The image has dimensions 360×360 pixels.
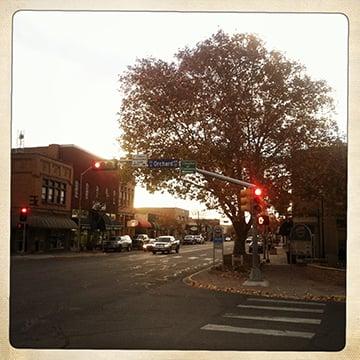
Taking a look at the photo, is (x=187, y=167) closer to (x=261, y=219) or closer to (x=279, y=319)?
(x=279, y=319)

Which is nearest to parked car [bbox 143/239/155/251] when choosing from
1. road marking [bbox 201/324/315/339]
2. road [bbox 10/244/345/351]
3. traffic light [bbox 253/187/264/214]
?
road [bbox 10/244/345/351]

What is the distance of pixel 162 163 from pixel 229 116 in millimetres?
3239

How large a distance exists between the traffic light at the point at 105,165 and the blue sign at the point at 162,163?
46cm

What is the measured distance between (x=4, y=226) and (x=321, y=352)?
2.84 m

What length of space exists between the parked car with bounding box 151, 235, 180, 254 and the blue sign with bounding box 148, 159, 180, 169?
14.7 meters

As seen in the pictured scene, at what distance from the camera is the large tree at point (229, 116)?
27.9ft

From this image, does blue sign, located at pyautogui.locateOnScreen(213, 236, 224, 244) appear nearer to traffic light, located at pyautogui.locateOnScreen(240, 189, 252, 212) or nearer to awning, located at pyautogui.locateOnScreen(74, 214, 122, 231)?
awning, located at pyautogui.locateOnScreen(74, 214, 122, 231)

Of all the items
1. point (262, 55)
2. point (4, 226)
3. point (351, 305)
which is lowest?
point (351, 305)

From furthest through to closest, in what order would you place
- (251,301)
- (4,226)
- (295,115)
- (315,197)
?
1. (315,197)
2. (295,115)
3. (251,301)
4. (4,226)

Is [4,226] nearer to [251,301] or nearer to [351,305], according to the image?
[351,305]

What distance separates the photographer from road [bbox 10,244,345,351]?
185 inches

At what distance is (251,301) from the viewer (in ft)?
26.1

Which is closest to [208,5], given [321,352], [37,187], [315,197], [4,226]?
[4,226]

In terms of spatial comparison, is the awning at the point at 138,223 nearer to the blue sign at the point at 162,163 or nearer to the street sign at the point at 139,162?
the street sign at the point at 139,162
